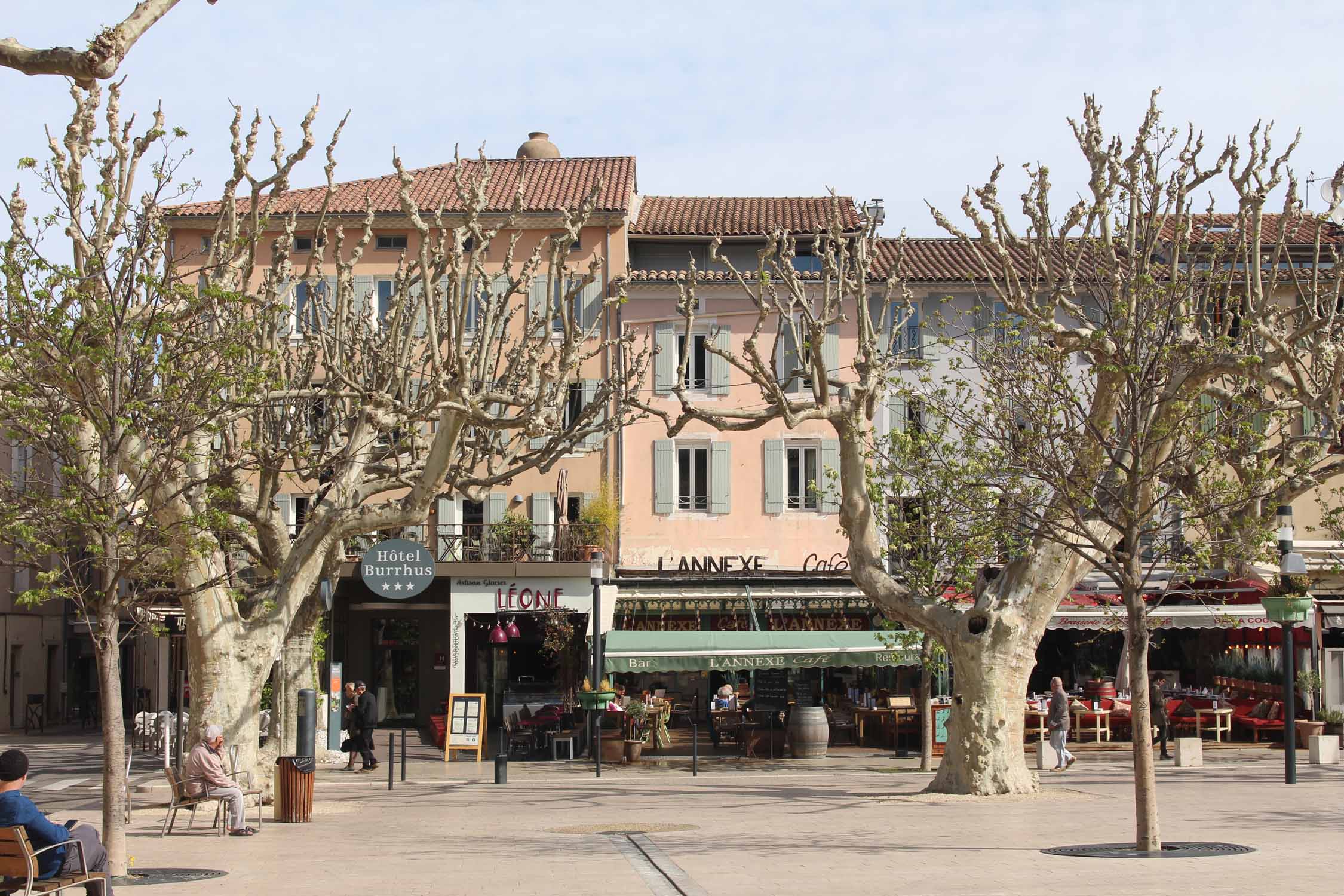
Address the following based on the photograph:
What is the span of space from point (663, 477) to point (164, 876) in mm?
23180

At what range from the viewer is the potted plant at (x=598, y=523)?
110ft

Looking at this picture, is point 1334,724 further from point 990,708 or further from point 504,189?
point 504,189

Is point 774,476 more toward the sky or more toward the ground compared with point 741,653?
more toward the sky

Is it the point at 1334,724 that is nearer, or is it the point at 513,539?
the point at 1334,724

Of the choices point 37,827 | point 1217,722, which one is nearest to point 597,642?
point 1217,722

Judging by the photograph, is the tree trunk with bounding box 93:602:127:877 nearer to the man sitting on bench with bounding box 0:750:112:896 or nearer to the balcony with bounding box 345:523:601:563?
the man sitting on bench with bounding box 0:750:112:896

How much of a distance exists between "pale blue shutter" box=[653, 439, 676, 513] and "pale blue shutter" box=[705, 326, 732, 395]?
5.30 ft

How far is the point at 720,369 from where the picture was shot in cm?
3522

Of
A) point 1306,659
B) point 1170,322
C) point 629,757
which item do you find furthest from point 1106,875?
point 1306,659

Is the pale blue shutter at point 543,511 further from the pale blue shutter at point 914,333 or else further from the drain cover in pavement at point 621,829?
the drain cover in pavement at point 621,829

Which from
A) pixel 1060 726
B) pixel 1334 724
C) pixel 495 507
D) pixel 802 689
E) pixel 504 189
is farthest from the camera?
pixel 504 189

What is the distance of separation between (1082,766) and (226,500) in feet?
45.6

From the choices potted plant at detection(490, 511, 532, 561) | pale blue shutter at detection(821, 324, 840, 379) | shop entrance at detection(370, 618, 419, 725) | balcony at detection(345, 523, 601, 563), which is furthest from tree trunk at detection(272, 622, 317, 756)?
pale blue shutter at detection(821, 324, 840, 379)

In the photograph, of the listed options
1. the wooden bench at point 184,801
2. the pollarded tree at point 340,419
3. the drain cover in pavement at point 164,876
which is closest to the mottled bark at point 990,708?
the pollarded tree at point 340,419
